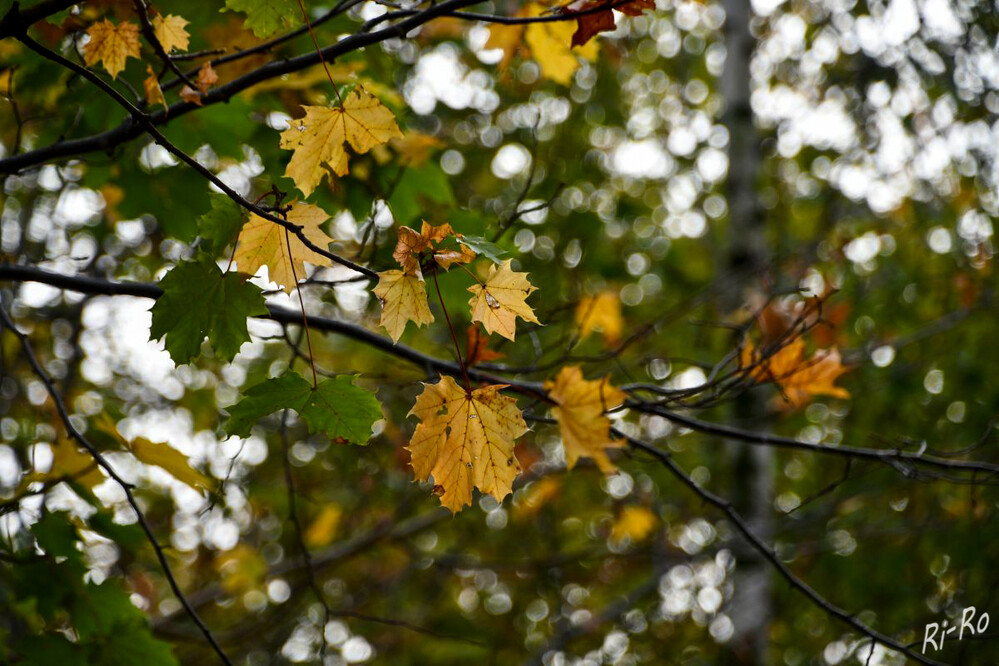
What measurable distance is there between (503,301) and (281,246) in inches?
17.9

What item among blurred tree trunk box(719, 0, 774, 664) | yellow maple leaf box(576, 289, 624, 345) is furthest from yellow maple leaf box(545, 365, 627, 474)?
blurred tree trunk box(719, 0, 774, 664)

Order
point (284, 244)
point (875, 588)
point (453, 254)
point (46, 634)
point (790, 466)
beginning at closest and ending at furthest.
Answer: point (453, 254) < point (284, 244) < point (46, 634) < point (875, 588) < point (790, 466)

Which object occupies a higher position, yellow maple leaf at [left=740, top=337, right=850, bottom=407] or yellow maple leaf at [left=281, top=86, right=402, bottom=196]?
yellow maple leaf at [left=281, top=86, right=402, bottom=196]

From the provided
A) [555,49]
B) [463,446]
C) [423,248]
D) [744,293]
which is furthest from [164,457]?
[744,293]

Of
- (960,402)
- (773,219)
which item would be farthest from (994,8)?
(773,219)

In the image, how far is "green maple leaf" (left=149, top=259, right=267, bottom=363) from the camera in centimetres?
136

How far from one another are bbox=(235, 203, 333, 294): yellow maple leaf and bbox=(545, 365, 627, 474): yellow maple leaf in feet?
1.79

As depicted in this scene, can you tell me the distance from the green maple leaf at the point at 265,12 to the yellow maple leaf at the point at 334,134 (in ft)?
0.72

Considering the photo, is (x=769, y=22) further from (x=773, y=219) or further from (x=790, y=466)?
(x=790, y=466)

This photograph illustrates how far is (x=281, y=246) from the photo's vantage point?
1.38m

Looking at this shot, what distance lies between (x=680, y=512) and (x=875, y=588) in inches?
54.2

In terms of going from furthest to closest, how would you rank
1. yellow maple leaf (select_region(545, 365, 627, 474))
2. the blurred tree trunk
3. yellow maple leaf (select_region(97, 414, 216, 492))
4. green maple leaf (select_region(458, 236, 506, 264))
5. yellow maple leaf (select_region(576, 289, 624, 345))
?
the blurred tree trunk → yellow maple leaf (select_region(576, 289, 624, 345)) → yellow maple leaf (select_region(97, 414, 216, 492)) → yellow maple leaf (select_region(545, 365, 627, 474)) → green maple leaf (select_region(458, 236, 506, 264))

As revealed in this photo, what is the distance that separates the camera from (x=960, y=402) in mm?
4168

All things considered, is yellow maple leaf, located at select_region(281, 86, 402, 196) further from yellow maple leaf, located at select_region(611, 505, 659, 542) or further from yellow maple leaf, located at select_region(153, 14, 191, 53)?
yellow maple leaf, located at select_region(611, 505, 659, 542)
